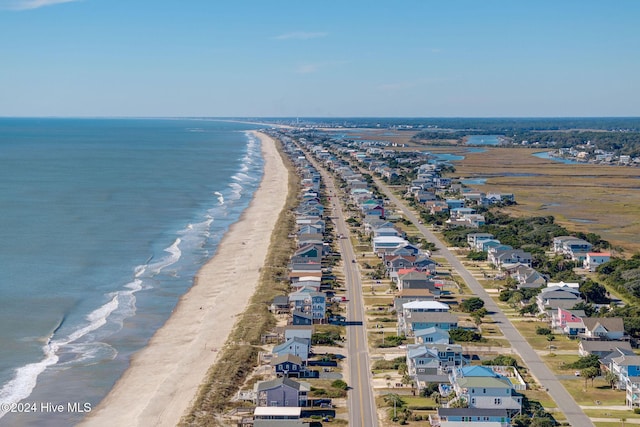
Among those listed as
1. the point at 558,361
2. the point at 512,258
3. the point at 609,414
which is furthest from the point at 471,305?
the point at 609,414

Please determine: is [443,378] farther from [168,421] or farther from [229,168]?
[229,168]

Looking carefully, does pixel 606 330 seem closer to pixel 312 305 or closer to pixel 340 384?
pixel 312 305

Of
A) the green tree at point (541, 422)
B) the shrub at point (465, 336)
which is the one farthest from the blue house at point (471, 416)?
the shrub at point (465, 336)

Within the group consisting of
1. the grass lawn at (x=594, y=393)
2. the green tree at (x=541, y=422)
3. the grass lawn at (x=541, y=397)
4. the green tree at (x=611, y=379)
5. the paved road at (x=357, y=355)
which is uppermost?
the green tree at (x=541, y=422)

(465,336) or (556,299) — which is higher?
(556,299)

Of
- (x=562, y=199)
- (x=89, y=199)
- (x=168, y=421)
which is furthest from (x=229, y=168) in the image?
(x=168, y=421)

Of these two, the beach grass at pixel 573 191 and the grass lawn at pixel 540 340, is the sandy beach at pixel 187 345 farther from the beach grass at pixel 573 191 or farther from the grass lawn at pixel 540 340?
the beach grass at pixel 573 191
